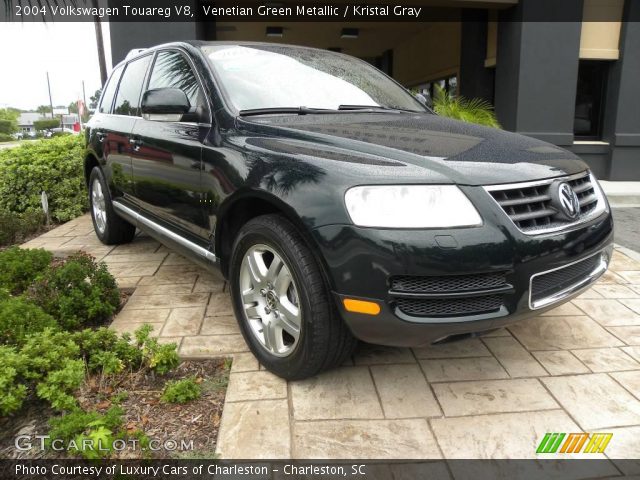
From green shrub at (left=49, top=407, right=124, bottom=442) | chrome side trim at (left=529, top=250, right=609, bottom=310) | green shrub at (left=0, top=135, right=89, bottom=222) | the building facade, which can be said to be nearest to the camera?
green shrub at (left=49, top=407, right=124, bottom=442)

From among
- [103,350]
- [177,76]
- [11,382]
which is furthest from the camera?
[177,76]

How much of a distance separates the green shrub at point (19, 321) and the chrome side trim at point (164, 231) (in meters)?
0.88

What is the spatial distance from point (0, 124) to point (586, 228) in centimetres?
6918

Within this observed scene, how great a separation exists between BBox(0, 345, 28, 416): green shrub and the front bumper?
1.44 meters

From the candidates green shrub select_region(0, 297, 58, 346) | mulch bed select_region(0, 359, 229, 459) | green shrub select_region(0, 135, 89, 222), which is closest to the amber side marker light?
mulch bed select_region(0, 359, 229, 459)

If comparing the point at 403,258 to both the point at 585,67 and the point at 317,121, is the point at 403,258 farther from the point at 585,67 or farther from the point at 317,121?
the point at 585,67

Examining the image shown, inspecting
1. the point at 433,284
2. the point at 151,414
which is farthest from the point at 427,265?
the point at 151,414

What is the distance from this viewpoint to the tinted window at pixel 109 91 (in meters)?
4.99

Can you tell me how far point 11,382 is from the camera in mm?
2289

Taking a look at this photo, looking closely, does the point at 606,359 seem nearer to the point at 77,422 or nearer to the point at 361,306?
the point at 361,306

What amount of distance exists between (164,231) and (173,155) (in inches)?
22.8

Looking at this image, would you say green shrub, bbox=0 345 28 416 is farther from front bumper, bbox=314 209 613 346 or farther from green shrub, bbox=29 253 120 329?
front bumper, bbox=314 209 613 346

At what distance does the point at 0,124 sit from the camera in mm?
59406

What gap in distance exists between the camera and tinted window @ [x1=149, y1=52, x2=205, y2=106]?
3297 mm
